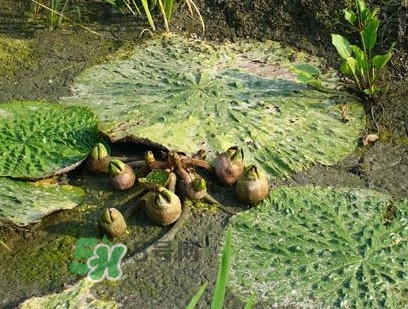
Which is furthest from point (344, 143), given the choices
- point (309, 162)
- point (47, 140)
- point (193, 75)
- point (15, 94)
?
point (15, 94)

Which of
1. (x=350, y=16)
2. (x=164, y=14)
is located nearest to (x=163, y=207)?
(x=350, y=16)

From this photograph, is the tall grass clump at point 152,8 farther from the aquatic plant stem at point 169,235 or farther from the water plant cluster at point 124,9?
the aquatic plant stem at point 169,235

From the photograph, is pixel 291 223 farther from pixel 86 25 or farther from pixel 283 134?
pixel 86 25

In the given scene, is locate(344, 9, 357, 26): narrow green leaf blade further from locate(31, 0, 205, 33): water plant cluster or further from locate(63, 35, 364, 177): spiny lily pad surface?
locate(31, 0, 205, 33): water plant cluster

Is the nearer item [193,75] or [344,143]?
[344,143]

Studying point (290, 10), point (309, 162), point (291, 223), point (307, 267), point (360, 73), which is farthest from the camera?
point (290, 10)
